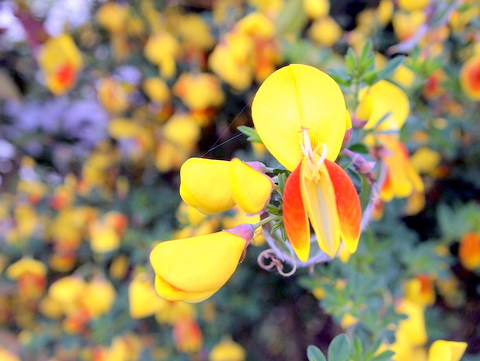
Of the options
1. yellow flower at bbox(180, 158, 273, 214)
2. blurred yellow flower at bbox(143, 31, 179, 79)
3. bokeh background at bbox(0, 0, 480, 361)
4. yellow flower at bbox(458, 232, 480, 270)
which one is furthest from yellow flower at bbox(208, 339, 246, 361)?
yellow flower at bbox(180, 158, 273, 214)

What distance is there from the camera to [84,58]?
1.19 metres

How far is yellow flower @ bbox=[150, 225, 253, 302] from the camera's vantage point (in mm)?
314

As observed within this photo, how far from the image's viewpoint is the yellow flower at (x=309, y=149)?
0.98 ft

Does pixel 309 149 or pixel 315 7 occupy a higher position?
pixel 309 149

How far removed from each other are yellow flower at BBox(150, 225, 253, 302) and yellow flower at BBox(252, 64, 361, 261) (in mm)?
49

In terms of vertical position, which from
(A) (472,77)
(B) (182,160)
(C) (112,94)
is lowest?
(B) (182,160)

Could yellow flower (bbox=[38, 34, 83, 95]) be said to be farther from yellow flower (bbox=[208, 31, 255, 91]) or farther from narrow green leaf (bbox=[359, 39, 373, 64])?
narrow green leaf (bbox=[359, 39, 373, 64])

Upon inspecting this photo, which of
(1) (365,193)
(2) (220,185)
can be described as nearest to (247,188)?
Result: (2) (220,185)

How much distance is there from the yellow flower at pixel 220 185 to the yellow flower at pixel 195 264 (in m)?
0.02

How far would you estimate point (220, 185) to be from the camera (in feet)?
1.04

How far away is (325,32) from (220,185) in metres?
0.84

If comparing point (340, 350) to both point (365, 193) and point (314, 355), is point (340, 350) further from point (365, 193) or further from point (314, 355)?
point (365, 193)

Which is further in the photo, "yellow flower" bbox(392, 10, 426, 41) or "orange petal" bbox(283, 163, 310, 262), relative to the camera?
"yellow flower" bbox(392, 10, 426, 41)

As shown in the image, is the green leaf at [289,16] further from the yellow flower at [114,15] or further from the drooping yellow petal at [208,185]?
the drooping yellow petal at [208,185]
